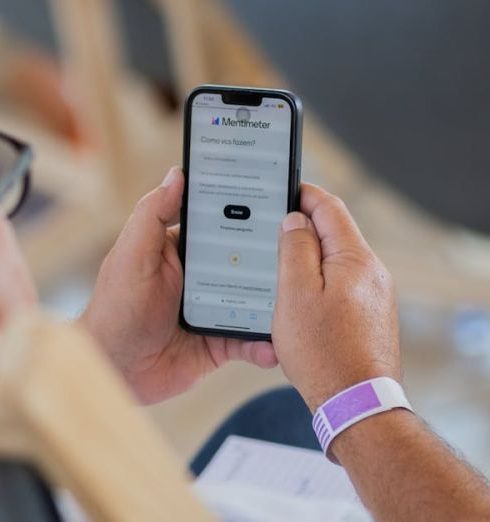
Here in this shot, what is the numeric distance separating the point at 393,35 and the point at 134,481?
3.18 ft

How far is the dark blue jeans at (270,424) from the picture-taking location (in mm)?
803

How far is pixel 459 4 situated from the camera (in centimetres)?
117

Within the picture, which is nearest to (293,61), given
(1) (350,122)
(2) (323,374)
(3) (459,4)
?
(1) (350,122)

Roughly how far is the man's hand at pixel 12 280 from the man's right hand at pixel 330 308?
196 mm

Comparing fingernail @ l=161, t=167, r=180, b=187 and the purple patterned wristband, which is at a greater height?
fingernail @ l=161, t=167, r=180, b=187

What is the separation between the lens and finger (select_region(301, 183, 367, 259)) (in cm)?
65

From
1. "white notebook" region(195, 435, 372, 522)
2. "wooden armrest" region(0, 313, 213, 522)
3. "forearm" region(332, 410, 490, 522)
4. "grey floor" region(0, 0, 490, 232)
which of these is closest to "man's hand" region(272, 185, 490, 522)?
"forearm" region(332, 410, 490, 522)

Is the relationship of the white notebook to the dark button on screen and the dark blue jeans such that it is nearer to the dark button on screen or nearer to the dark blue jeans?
the dark blue jeans

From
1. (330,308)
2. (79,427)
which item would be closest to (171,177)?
(330,308)

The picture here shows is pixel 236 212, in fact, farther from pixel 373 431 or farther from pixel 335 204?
pixel 373 431

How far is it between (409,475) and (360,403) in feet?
0.16

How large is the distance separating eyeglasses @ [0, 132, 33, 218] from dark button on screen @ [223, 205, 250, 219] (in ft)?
0.43

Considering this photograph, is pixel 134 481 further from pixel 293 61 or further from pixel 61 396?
pixel 293 61

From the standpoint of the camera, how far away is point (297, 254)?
0.64 meters
